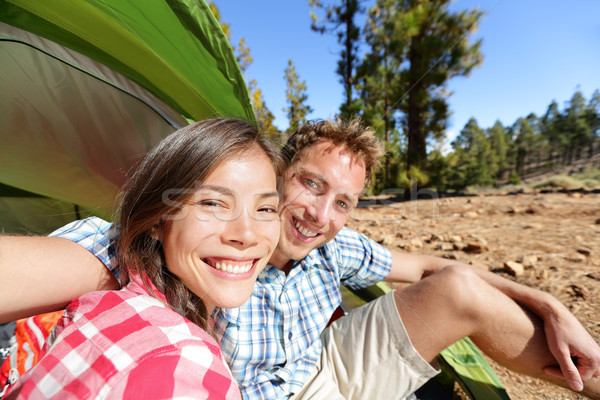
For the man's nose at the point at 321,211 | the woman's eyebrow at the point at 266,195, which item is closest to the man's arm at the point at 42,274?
the woman's eyebrow at the point at 266,195

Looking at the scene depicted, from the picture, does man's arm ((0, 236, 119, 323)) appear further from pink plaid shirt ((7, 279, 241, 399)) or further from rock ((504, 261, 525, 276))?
rock ((504, 261, 525, 276))

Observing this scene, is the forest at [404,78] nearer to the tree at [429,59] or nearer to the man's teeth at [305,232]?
the tree at [429,59]

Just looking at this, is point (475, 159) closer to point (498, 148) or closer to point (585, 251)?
point (498, 148)

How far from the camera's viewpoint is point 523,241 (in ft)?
10.9

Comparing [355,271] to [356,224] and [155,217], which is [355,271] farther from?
[356,224]

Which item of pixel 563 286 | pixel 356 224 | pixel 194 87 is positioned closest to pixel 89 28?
pixel 194 87

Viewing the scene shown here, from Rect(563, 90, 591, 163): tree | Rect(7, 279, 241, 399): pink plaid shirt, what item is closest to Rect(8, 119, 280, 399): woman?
Rect(7, 279, 241, 399): pink plaid shirt

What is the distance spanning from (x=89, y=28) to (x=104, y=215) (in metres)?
1.38

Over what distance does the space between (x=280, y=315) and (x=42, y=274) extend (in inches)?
32.5

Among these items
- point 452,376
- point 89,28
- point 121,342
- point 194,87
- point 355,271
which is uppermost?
point 89,28

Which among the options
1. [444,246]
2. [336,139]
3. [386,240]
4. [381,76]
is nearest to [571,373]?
[336,139]

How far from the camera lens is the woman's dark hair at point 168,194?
34.6 inches

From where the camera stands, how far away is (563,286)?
7.08 feet

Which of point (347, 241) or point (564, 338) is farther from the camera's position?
point (347, 241)
